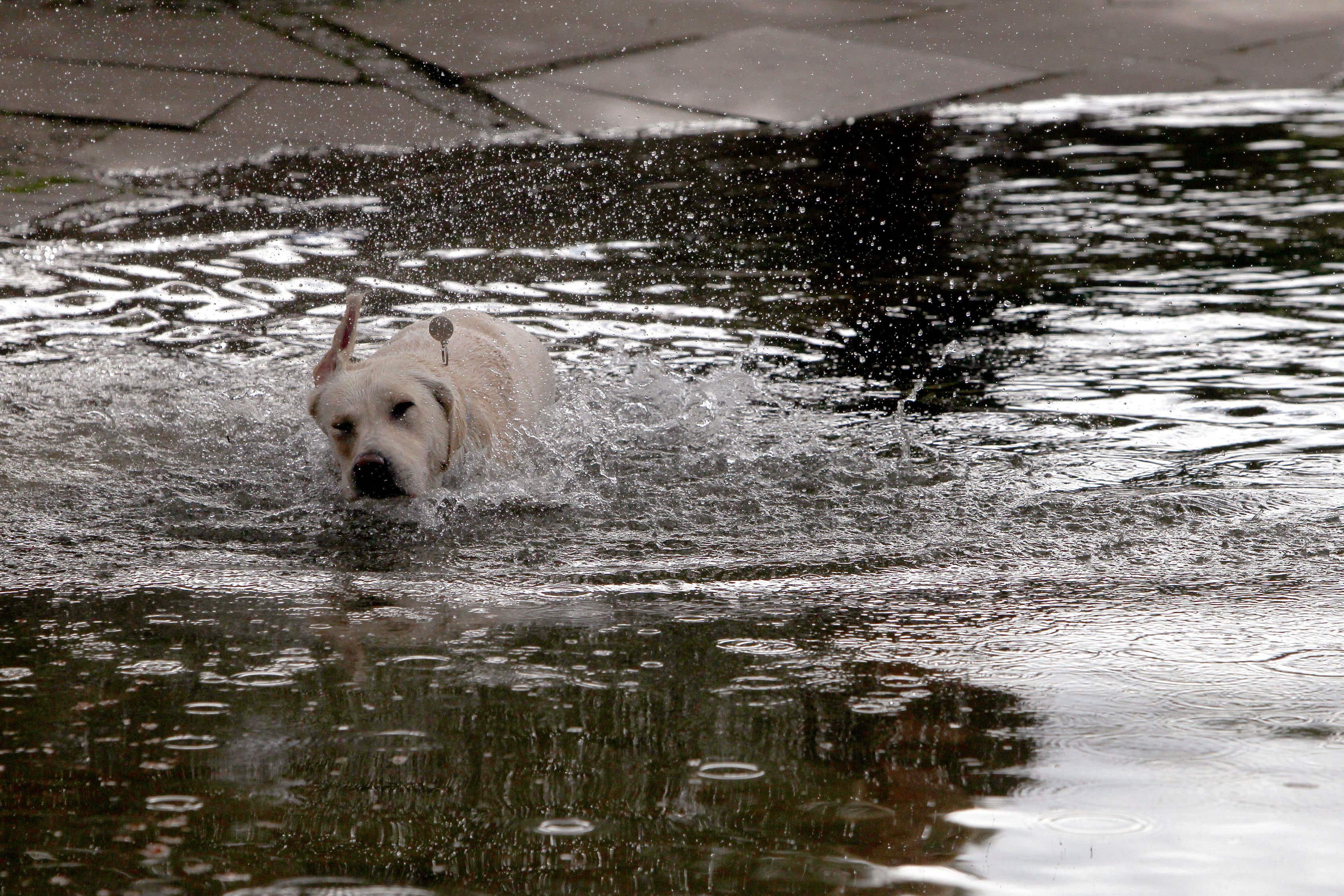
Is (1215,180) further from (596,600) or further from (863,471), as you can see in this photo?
(596,600)

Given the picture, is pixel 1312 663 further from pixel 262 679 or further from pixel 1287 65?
pixel 1287 65

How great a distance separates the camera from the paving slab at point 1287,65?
11.8 metres

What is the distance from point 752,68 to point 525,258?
493 cm

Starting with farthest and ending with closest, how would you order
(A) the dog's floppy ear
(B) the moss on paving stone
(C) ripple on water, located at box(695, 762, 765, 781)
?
1. (B) the moss on paving stone
2. (A) the dog's floppy ear
3. (C) ripple on water, located at box(695, 762, 765, 781)

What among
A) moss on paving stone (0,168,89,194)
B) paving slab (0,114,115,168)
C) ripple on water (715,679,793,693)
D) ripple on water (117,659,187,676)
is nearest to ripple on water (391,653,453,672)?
ripple on water (117,659,187,676)

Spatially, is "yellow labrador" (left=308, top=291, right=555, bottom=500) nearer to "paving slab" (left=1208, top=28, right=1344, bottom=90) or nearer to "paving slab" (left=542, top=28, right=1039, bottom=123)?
"paving slab" (left=542, top=28, right=1039, bottom=123)

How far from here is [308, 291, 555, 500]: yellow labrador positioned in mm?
4812

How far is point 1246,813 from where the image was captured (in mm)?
2729

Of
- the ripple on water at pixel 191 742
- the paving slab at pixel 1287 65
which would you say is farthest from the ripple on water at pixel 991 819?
the paving slab at pixel 1287 65

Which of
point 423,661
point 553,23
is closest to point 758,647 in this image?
A: point 423,661

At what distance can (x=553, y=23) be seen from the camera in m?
13.1

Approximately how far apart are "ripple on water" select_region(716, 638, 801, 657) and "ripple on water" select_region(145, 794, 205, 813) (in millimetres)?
1276

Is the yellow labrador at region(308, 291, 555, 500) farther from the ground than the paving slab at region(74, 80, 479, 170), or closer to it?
closer to it

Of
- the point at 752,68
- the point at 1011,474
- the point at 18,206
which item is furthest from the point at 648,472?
the point at 752,68
